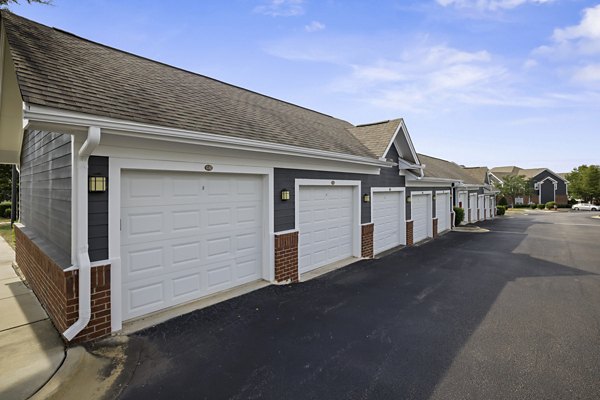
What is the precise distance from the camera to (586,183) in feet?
147

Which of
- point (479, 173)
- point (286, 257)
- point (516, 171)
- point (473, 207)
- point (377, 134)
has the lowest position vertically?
point (286, 257)

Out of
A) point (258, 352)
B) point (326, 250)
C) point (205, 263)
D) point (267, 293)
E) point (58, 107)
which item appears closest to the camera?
point (58, 107)

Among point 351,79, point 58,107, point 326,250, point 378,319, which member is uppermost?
point 351,79

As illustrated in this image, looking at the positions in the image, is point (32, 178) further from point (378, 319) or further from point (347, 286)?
point (378, 319)

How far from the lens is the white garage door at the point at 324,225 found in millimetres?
7430

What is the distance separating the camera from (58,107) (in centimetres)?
346

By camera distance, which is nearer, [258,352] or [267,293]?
[258,352]

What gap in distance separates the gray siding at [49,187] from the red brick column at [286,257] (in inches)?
146

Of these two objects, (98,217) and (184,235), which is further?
(184,235)

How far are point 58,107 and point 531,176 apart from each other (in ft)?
227

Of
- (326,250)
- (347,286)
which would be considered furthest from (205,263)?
(326,250)

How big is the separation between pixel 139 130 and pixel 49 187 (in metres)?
2.65

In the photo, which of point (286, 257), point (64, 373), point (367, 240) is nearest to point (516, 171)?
point (367, 240)

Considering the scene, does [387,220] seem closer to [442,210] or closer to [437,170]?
[442,210]
